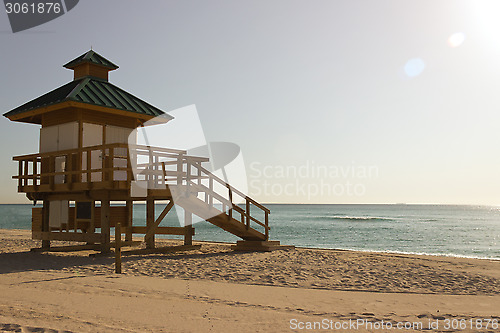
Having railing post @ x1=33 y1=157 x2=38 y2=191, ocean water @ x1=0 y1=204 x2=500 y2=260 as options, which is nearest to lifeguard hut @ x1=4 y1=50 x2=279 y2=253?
railing post @ x1=33 y1=157 x2=38 y2=191

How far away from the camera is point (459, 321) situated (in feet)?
22.0

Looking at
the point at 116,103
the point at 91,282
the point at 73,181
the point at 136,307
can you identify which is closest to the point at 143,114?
the point at 116,103

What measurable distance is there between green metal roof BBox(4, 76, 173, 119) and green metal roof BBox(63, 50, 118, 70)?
2.25ft

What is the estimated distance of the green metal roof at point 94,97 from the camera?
15836mm

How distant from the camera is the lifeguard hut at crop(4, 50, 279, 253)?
15.2m

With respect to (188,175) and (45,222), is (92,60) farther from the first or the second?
(45,222)

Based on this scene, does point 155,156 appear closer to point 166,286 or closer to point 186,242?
point 186,242

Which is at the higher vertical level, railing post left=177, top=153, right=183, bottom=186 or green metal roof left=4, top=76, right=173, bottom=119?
green metal roof left=4, top=76, right=173, bottom=119

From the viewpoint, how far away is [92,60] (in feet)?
58.7

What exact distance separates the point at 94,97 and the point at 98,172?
271 centimetres

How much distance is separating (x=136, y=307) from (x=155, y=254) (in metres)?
9.02

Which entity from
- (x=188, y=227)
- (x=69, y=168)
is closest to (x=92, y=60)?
(x=69, y=168)

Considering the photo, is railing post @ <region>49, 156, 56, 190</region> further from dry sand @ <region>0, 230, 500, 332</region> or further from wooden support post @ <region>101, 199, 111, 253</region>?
dry sand @ <region>0, 230, 500, 332</region>

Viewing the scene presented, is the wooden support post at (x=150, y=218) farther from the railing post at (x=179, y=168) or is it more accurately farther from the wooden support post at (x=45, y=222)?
the wooden support post at (x=45, y=222)
